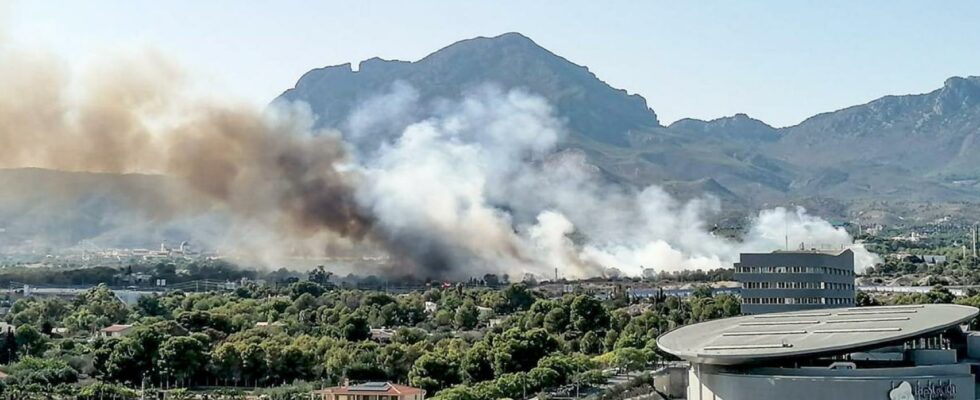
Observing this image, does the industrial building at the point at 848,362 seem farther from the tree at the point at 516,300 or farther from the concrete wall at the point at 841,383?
the tree at the point at 516,300

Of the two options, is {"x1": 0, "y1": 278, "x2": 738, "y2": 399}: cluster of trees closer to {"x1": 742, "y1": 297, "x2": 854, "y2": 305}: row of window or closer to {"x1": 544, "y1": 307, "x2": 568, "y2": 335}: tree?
{"x1": 544, "y1": 307, "x2": 568, "y2": 335}: tree

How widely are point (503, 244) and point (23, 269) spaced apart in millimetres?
57334

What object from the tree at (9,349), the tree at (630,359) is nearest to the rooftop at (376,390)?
the tree at (630,359)

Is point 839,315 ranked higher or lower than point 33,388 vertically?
higher

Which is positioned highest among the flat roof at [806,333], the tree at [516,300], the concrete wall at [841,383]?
the flat roof at [806,333]

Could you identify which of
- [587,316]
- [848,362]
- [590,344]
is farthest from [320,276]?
[848,362]

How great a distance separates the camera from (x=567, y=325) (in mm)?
75438

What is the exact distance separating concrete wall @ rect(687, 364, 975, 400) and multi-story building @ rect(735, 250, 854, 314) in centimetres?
3153

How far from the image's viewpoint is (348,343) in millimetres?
65812

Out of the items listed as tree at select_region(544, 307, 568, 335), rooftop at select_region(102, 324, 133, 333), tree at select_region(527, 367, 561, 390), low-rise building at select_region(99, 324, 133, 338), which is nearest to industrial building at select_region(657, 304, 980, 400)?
tree at select_region(527, 367, 561, 390)

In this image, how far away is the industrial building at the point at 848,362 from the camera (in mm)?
31703

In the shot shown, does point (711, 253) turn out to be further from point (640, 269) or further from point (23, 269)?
point (23, 269)

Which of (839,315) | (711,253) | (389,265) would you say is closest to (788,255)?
(839,315)

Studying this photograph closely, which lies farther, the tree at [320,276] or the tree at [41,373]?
the tree at [320,276]
